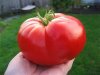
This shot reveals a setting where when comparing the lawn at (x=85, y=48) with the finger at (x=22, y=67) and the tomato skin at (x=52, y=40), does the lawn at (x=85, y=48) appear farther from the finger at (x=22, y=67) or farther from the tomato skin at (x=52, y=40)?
the tomato skin at (x=52, y=40)

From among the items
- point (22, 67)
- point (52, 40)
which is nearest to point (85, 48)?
point (22, 67)

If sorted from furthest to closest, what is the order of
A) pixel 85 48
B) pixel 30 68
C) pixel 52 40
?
pixel 85 48, pixel 30 68, pixel 52 40

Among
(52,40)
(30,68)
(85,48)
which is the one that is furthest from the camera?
(85,48)

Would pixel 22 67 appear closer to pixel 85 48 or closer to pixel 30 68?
pixel 30 68

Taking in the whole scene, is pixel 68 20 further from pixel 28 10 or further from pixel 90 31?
pixel 28 10

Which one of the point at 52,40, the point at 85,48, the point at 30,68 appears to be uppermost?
the point at 52,40
